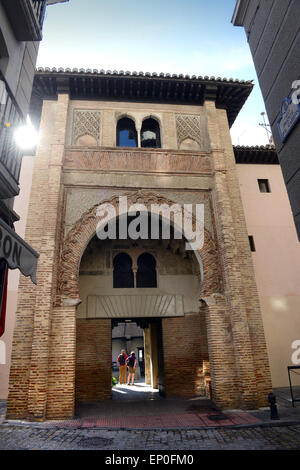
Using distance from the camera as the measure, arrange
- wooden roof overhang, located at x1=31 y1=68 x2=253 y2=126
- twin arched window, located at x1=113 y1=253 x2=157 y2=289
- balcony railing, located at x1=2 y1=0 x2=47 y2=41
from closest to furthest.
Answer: balcony railing, located at x1=2 y1=0 x2=47 y2=41, wooden roof overhang, located at x1=31 y1=68 x2=253 y2=126, twin arched window, located at x1=113 y1=253 x2=157 y2=289

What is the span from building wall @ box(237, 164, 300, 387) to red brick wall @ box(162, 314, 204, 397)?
2073 mm

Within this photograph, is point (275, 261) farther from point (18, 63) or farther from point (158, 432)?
point (18, 63)

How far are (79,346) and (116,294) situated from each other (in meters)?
1.78

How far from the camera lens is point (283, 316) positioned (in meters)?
9.13

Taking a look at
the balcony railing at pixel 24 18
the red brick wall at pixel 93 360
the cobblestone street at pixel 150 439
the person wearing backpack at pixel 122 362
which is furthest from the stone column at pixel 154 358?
the balcony railing at pixel 24 18

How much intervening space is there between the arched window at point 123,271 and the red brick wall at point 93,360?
47.9 inches

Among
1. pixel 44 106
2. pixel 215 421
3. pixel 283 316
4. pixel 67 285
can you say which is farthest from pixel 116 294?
pixel 44 106

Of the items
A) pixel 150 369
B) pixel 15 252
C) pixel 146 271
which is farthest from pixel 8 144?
pixel 150 369

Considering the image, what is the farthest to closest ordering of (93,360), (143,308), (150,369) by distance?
(150,369) → (143,308) → (93,360)

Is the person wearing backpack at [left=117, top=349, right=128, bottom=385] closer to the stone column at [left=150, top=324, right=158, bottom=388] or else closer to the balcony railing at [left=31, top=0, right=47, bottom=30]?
the stone column at [left=150, top=324, right=158, bottom=388]

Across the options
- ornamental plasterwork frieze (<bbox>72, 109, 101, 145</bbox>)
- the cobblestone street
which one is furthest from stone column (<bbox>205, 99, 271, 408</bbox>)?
ornamental plasterwork frieze (<bbox>72, 109, 101, 145</bbox>)

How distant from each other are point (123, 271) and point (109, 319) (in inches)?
60.1

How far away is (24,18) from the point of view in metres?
Result: 4.96

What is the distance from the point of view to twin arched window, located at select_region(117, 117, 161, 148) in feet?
30.3
